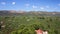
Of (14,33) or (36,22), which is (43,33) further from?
(14,33)

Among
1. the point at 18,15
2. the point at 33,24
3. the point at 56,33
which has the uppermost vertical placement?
the point at 18,15

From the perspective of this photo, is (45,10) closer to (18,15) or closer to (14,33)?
(18,15)

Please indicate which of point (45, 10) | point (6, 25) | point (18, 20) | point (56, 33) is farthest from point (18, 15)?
point (56, 33)

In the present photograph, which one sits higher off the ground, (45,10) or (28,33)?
(45,10)

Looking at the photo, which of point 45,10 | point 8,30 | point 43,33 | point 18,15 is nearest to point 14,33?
point 8,30

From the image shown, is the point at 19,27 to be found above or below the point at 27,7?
below

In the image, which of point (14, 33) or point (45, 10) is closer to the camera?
point (14, 33)
